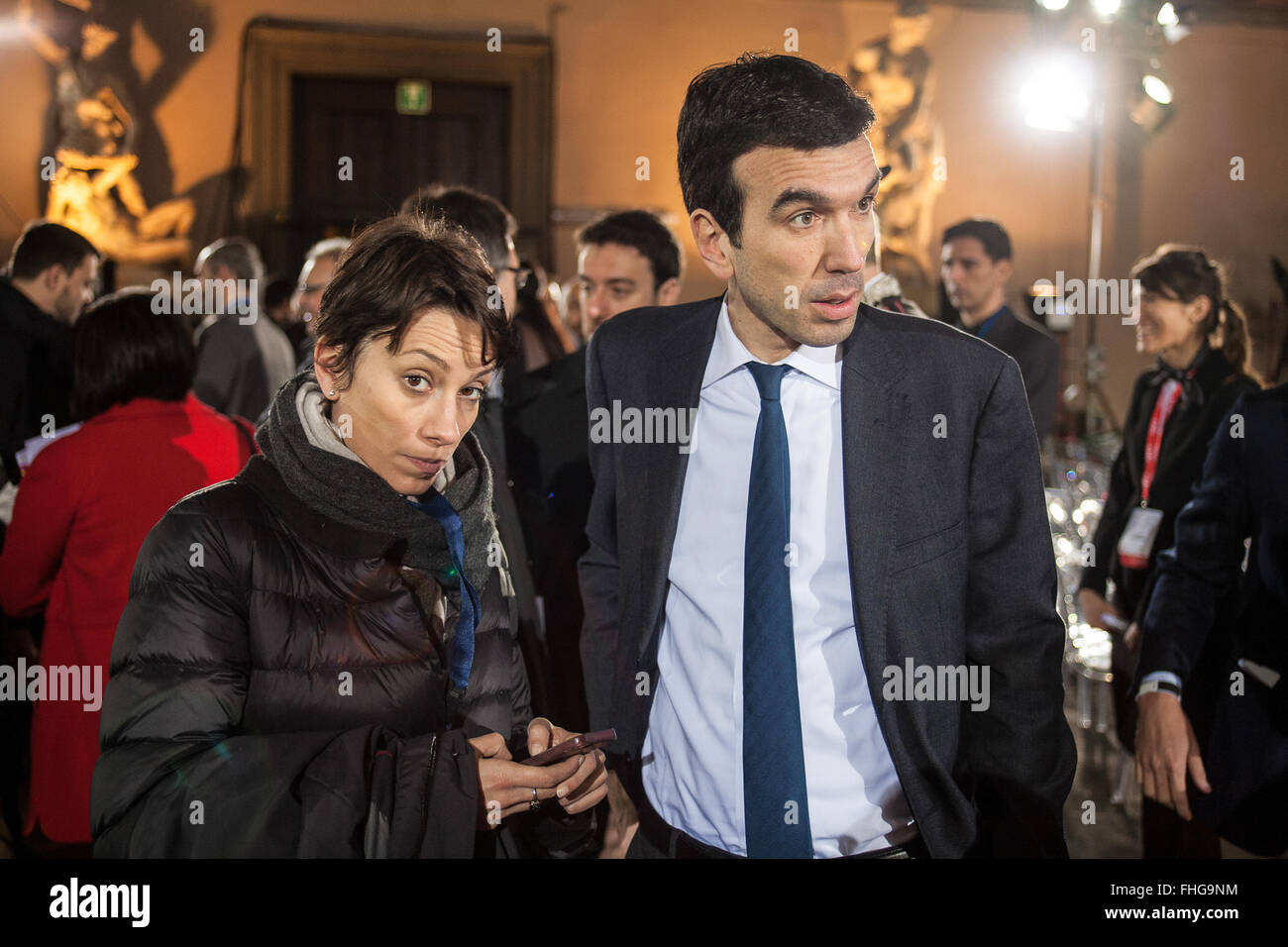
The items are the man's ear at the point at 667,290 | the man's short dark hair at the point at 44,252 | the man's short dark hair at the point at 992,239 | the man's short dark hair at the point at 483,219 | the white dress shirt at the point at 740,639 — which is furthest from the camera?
the man's short dark hair at the point at 992,239

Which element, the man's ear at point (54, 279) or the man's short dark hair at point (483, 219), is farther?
the man's ear at point (54, 279)

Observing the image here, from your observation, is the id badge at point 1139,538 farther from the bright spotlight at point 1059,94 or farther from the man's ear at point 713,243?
the bright spotlight at point 1059,94

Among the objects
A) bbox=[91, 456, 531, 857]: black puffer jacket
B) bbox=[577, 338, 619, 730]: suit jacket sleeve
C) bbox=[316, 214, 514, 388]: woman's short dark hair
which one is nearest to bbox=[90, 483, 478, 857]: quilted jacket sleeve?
bbox=[91, 456, 531, 857]: black puffer jacket

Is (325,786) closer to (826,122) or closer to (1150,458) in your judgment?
(826,122)

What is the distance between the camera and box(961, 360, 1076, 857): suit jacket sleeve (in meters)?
1.23

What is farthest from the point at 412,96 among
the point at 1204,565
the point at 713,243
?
the point at 1204,565

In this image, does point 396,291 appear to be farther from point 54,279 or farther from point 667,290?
point 54,279

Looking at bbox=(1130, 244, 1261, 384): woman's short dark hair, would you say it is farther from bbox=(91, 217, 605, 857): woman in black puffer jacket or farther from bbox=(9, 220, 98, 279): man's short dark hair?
bbox=(9, 220, 98, 279): man's short dark hair

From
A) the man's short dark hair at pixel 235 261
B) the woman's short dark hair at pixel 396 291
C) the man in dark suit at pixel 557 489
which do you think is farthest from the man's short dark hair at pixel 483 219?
the man's short dark hair at pixel 235 261

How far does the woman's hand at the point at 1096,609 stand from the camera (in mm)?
2670

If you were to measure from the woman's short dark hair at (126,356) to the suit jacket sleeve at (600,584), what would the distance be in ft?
3.37

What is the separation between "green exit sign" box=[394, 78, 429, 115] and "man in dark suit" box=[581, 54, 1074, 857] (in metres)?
6.26

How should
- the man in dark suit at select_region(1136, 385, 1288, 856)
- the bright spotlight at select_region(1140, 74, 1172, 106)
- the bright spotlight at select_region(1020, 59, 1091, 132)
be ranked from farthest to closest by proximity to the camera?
the bright spotlight at select_region(1020, 59, 1091, 132) < the bright spotlight at select_region(1140, 74, 1172, 106) < the man in dark suit at select_region(1136, 385, 1288, 856)

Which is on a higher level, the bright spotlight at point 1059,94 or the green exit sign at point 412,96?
the green exit sign at point 412,96
